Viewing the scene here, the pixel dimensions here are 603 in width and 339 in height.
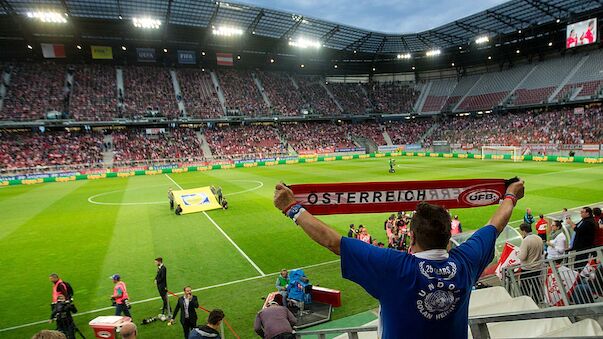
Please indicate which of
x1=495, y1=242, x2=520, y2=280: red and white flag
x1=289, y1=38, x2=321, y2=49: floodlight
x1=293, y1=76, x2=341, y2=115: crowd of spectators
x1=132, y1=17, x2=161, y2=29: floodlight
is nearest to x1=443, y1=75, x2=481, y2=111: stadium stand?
x1=293, y1=76, x2=341, y2=115: crowd of spectators

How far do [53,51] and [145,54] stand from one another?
14.5m

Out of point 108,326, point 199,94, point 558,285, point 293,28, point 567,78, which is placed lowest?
point 108,326

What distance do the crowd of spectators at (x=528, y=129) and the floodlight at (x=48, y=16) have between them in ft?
220

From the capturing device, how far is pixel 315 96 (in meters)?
79.7

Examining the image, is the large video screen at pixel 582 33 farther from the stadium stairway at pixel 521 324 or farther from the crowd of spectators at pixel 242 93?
the stadium stairway at pixel 521 324

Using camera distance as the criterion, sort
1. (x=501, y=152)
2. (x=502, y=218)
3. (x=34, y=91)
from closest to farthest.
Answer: (x=502, y=218), (x=501, y=152), (x=34, y=91)

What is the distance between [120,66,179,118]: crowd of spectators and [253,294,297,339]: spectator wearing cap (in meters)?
59.3

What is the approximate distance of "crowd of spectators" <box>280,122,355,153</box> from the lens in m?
66.8

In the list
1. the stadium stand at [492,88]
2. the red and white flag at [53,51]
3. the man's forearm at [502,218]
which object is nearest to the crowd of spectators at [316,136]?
the stadium stand at [492,88]

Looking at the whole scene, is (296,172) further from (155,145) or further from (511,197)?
(511,197)

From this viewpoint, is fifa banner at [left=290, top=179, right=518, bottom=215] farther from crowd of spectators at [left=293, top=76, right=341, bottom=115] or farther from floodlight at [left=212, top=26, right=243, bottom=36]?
crowd of spectators at [left=293, top=76, right=341, bottom=115]

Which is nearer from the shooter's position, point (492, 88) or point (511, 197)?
point (511, 197)

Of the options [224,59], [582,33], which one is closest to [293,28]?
[224,59]

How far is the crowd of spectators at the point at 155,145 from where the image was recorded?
54.2 metres
